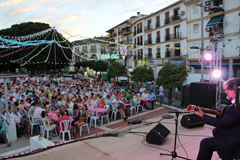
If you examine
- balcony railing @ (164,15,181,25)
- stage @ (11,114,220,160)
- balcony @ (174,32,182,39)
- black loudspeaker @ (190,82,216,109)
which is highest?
balcony railing @ (164,15,181,25)

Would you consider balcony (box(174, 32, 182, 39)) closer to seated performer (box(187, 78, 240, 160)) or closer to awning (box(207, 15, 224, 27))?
awning (box(207, 15, 224, 27))

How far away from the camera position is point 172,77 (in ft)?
37.1

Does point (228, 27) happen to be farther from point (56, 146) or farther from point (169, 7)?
point (56, 146)

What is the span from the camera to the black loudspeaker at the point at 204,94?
6711 millimetres

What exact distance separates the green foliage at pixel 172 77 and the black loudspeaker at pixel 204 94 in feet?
13.1

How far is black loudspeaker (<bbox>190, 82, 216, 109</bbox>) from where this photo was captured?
22.0 feet

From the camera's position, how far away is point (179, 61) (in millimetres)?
22750

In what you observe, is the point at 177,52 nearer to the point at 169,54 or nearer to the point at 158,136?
the point at 169,54

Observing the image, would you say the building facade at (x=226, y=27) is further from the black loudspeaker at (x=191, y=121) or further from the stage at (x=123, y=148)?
the stage at (x=123, y=148)

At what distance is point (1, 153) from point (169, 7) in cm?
2570

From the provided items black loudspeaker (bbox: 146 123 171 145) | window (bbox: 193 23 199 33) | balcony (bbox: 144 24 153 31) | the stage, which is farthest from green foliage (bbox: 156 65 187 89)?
balcony (bbox: 144 24 153 31)

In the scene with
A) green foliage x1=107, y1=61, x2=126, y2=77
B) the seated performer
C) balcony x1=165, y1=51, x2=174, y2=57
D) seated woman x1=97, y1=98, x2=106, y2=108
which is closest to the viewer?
the seated performer

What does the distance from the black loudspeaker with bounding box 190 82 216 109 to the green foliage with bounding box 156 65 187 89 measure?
4001mm

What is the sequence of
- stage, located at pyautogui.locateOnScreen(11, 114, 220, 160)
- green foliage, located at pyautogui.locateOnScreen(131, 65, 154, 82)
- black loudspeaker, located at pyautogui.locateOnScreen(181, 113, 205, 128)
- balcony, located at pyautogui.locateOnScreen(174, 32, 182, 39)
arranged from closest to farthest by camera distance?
stage, located at pyautogui.locateOnScreen(11, 114, 220, 160) < black loudspeaker, located at pyautogui.locateOnScreen(181, 113, 205, 128) < green foliage, located at pyautogui.locateOnScreen(131, 65, 154, 82) < balcony, located at pyautogui.locateOnScreen(174, 32, 182, 39)
